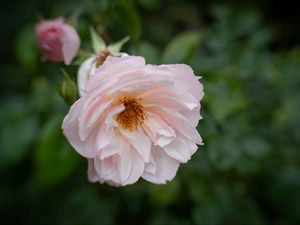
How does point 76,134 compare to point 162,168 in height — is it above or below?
above

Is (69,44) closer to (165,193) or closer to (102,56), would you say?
(102,56)

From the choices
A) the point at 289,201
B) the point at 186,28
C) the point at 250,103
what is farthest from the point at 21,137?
the point at 186,28

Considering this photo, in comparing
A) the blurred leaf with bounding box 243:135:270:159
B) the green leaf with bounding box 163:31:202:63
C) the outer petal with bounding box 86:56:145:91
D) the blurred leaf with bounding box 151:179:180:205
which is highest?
the outer petal with bounding box 86:56:145:91

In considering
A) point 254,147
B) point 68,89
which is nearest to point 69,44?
point 68,89

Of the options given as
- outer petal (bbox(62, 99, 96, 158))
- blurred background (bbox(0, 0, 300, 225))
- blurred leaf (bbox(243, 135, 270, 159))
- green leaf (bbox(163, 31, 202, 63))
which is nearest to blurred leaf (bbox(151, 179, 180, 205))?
blurred background (bbox(0, 0, 300, 225))

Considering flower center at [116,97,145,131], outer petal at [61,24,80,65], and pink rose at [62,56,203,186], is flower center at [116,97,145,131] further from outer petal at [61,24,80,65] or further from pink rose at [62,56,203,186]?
outer petal at [61,24,80,65]

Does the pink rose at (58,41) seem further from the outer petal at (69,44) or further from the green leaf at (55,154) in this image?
the green leaf at (55,154)
